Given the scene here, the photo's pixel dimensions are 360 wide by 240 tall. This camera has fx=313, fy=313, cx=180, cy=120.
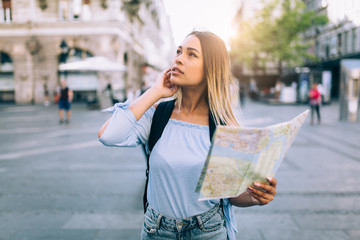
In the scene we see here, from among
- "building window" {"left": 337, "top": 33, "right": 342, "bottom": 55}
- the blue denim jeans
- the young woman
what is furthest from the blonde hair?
"building window" {"left": 337, "top": 33, "right": 342, "bottom": 55}

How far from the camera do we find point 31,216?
395cm

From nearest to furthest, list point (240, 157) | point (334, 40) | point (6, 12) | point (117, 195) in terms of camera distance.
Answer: point (240, 157), point (117, 195), point (6, 12), point (334, 40)

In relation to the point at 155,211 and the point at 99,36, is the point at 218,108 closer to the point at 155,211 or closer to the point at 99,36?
the point at 155,211

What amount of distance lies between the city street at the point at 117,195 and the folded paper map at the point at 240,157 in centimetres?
235

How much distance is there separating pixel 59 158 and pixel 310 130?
28.6 ft

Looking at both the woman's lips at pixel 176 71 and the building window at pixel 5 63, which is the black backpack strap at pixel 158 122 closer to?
the woman's lips at pixel 176 71

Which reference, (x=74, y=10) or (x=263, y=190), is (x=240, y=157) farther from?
(x=74, y=10)

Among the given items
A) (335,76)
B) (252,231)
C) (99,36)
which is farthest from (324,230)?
(335,76)

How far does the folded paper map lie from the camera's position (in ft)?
3.98

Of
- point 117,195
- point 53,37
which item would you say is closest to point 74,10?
point 53,37

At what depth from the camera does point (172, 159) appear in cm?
162

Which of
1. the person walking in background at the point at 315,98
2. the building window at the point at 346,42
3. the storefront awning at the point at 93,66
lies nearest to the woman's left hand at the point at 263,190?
the person walking in background at the point at 315,98

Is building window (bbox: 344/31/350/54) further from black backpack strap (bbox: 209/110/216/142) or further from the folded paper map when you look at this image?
the folded paper map

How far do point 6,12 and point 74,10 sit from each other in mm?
5556
